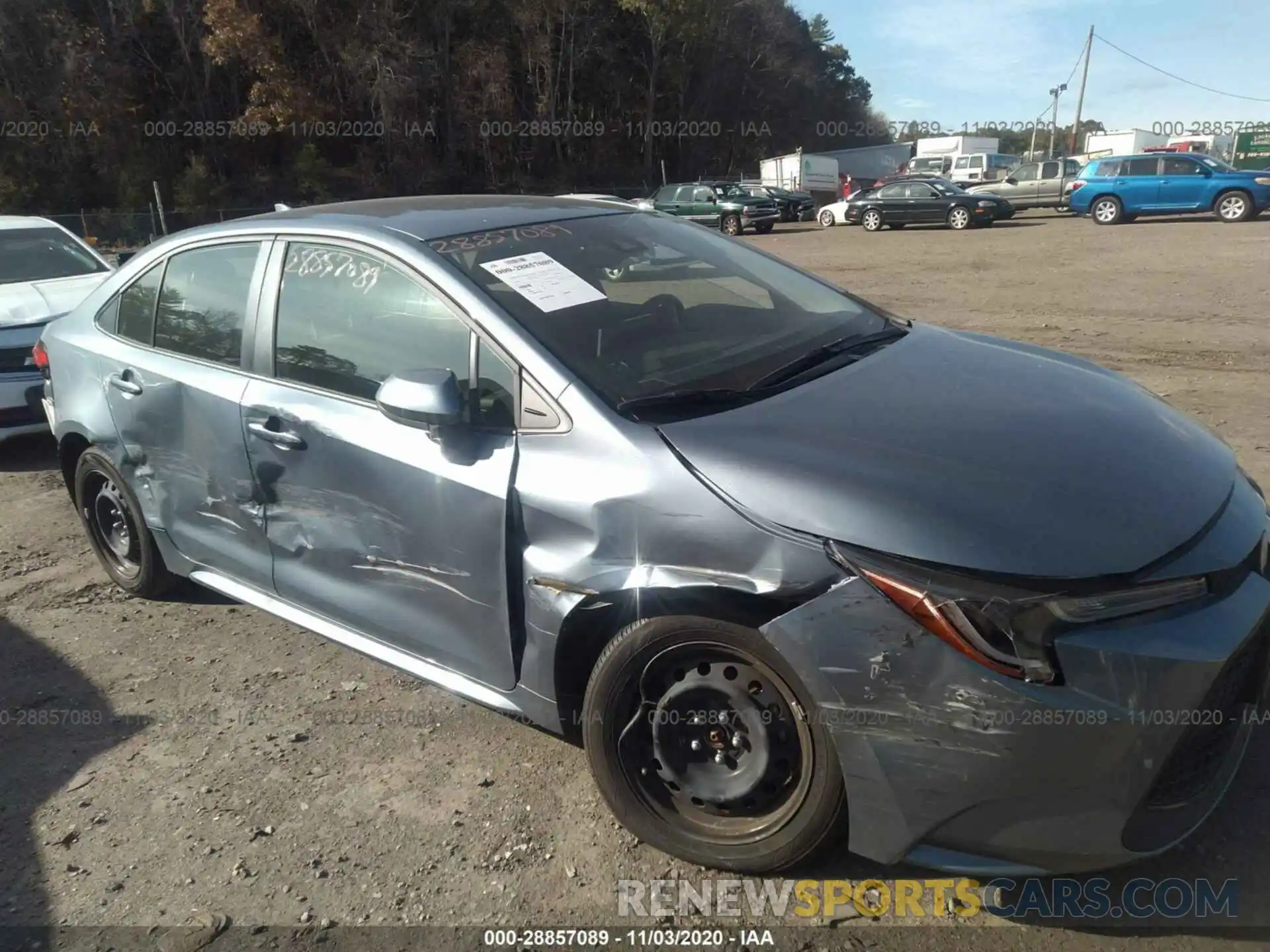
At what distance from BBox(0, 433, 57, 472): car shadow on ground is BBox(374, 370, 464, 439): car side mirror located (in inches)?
204

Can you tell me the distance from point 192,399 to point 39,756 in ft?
4.46

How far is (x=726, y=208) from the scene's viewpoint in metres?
27.3

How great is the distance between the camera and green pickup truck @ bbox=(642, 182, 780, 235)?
27281 millimetres

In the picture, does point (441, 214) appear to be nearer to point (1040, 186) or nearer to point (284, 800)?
point (284, 800)

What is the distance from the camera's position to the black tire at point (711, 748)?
2.31 meters

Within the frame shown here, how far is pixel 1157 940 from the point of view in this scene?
2283mm

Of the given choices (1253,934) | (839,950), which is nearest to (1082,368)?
(1253,934)

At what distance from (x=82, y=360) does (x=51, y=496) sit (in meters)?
2.25

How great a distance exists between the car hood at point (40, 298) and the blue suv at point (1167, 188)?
2213 centimetres

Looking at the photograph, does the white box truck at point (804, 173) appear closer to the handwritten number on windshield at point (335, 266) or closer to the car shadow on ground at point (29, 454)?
the car shadow on ground at point (29, 454)

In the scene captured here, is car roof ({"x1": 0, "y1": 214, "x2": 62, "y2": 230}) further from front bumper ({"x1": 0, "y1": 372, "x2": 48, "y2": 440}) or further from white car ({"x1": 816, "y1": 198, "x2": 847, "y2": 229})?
white car ({"x1": 816, "y1": 198, "x2": 847, "y2": 229})

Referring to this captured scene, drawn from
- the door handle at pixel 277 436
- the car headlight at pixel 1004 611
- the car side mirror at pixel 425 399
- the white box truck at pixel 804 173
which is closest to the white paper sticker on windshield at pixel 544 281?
the car side mirror at pixel 425 399

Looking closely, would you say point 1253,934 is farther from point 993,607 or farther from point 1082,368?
point 1082,368

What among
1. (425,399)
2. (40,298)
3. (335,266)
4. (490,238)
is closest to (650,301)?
(490,238)
